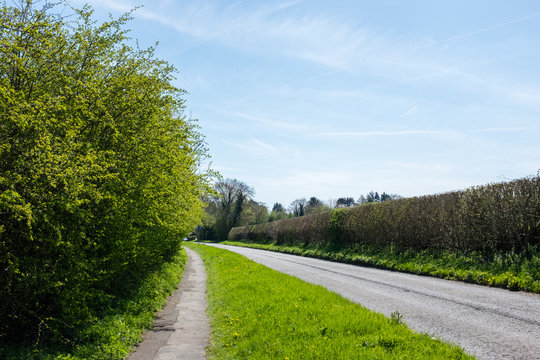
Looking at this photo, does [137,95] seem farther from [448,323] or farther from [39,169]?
[448,323]

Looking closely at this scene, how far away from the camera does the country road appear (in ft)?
18.4

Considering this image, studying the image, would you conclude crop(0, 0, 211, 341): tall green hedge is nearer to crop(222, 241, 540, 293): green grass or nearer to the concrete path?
the concrete path

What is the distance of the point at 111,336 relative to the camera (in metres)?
6.49

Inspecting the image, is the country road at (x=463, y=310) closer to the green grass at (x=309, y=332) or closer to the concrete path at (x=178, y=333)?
the green grass at (x=309, y=332)

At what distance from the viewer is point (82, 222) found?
5.96 meters

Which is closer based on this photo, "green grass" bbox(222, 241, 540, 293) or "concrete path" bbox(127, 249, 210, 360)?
"concrete path" bbox(127, 249, 210, 360)

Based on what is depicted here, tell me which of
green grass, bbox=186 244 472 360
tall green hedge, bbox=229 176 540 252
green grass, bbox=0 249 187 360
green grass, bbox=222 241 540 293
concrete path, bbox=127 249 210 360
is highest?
tall green hedge, bbox=229 176 540 252

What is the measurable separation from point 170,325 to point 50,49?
6160mm

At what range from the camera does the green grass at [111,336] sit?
5219 mm

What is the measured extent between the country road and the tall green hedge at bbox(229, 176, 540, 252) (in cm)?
312

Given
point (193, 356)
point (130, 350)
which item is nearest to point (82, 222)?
point (130, 350)

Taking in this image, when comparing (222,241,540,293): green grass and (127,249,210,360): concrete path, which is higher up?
(222,241,540,293): green grass

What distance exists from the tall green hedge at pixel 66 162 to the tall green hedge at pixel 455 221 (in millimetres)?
12386

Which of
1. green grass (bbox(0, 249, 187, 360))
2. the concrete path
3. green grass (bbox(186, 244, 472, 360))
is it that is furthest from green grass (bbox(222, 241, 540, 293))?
green grass (bbox(0, 249, 187, 360))
